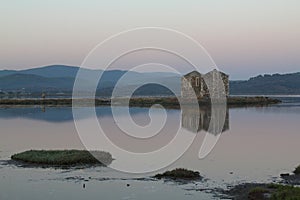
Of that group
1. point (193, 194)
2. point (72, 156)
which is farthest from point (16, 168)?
point (193, 194)

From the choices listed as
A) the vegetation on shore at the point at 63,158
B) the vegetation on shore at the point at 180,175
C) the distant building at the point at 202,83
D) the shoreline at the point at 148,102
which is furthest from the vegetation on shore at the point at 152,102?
the vegetation on shore at the point at 180,175

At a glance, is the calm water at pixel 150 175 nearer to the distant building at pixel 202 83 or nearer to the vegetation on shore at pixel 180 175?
the vegetation on shore at pixel 180 175

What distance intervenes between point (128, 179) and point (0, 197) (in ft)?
24.1

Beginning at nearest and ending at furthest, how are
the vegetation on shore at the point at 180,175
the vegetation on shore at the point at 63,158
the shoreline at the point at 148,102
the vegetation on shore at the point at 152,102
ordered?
the vegetation on shore at the point at 180,175 < the vegetation on shore at the point at 63,158 < the shoreline at the point at 148,102 < the vegetation on shore at the point at 152,102

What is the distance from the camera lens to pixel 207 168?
99.6 ft

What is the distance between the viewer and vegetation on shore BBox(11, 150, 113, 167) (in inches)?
1251

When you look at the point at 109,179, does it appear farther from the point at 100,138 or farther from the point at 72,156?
the point at 100,138

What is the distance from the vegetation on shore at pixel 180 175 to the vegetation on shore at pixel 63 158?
5.65 meters

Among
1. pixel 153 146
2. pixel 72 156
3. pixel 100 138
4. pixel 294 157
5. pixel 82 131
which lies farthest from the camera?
pixel 82 131

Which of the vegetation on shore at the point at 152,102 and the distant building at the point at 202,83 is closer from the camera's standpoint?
the vegetation on shore at the point at 152,102

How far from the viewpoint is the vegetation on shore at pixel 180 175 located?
27.0 m

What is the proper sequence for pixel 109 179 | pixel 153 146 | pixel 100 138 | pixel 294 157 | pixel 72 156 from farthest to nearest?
1. pixel 100 138
2. pixel 153 146
3. pixel 294 157
4. pixel 72 156
5. pixel 109 179

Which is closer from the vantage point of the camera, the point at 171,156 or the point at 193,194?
the point at 193,194

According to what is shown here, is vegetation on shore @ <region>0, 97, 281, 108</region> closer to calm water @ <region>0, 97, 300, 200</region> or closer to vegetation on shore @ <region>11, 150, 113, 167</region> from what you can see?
calm water @ <region>0, 97, 300, 200</region>
